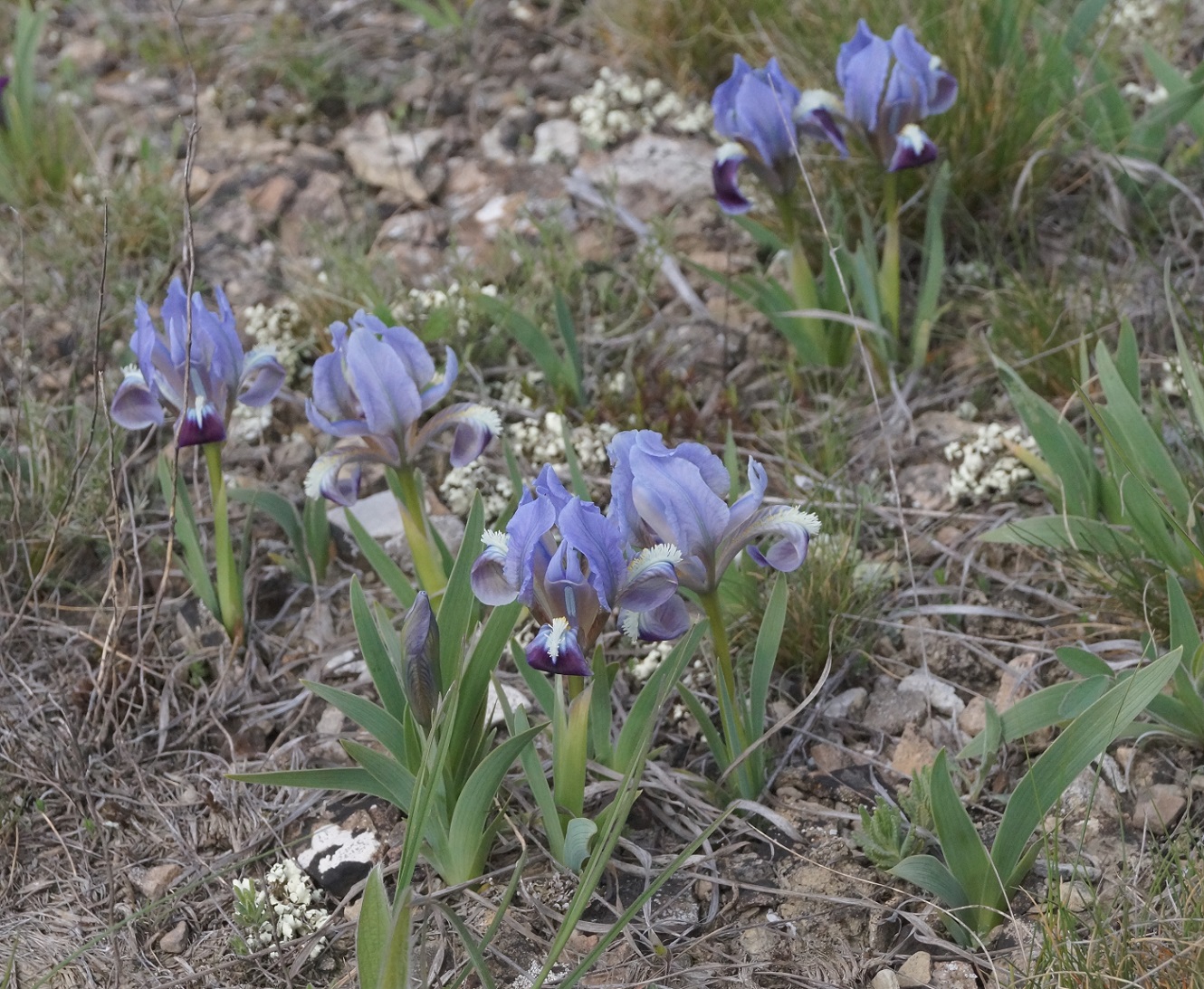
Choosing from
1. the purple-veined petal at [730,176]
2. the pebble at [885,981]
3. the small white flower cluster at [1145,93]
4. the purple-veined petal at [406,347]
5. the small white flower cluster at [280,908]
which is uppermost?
the small white flower cluster at [1145,93]

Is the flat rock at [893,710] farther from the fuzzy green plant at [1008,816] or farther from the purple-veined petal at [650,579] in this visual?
the purple-veined petal at [650,579]

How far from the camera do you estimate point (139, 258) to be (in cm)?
→ 340

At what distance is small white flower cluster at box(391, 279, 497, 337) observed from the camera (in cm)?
302

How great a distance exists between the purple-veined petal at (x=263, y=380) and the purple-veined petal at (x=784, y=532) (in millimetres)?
1076

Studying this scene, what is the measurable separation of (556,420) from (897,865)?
1432mm

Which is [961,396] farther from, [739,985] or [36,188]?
[36,188]

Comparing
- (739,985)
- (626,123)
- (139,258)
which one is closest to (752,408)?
(626,123)

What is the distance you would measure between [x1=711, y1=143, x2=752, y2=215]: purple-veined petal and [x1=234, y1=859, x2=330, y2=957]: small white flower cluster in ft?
5.58

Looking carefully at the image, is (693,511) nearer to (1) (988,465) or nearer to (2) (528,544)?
(2) (528,544)

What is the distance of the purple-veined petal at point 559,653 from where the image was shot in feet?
5.32

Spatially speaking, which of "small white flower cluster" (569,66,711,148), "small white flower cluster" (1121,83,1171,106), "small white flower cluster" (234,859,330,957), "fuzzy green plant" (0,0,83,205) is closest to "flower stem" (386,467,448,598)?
"small white flower cluster" (234,859,330,957)

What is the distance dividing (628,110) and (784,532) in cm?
242

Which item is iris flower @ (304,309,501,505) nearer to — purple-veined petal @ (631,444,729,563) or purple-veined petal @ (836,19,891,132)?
purple-veined petal @ (631,444,729,563)

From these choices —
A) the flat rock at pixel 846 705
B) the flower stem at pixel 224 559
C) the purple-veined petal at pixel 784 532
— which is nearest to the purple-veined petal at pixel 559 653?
the purple-veined petal at pixel 784 532
